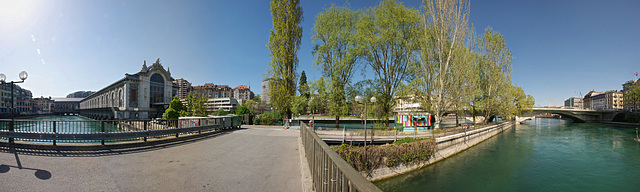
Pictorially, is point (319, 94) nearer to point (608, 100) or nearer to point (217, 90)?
point (217, 90)

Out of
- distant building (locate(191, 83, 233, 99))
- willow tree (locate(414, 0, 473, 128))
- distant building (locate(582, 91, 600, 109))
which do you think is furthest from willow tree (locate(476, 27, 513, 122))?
distant building (locate(191, 83, 233, 99))

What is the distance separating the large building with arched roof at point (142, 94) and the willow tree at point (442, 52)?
64.0 meters

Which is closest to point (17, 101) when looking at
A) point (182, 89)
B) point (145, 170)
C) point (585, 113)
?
point (182, 89)

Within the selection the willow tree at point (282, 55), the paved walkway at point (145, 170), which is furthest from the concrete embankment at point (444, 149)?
the willow tree at point (282, 55)

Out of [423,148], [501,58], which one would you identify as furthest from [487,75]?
[423,148]

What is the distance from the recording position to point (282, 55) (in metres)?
24.0

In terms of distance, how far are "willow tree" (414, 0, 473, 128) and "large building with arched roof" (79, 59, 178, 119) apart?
64.0m

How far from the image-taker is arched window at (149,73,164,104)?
202 ft

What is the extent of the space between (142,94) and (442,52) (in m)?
67.6

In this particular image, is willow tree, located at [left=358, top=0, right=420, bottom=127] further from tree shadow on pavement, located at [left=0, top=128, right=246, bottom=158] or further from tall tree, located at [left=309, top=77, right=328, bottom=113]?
tree shadow on pavement, located at [left=0, top=128, right=246, bottom=158]

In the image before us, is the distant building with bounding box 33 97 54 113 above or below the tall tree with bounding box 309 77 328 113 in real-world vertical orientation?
below

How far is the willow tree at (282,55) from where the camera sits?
24.0 meters

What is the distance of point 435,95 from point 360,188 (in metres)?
23.8

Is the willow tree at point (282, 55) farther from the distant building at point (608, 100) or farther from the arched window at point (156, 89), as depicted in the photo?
the distant building at point (608, 100)
